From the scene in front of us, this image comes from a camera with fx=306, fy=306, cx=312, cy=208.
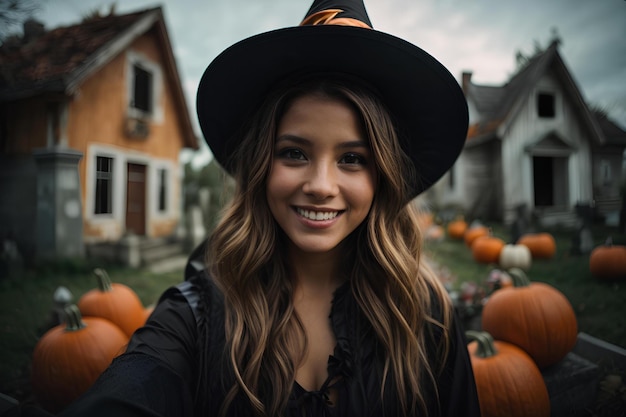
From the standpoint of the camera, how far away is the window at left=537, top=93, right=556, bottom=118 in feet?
5.41

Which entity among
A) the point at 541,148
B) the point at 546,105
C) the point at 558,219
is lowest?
the point at 558,219

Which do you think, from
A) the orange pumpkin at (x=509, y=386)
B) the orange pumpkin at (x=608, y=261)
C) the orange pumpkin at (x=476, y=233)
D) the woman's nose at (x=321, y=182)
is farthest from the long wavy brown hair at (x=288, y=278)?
the orange pumpkin at (x=476, y=233)

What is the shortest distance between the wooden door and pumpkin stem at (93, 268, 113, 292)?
284 mm

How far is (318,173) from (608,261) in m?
1.43

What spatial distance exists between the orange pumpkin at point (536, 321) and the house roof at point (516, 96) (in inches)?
32.0

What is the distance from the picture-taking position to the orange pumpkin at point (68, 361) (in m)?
1.42

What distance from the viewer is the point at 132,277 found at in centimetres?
190

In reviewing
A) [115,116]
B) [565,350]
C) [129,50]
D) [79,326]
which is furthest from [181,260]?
[565,350]

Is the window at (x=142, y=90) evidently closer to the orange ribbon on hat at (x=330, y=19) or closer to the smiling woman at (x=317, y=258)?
the smiling woman at (x=317, y=258)

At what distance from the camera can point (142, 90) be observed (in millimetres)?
1958

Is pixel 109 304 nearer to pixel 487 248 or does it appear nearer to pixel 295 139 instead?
pixel 295 139

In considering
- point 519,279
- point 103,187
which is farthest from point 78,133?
point 519,279

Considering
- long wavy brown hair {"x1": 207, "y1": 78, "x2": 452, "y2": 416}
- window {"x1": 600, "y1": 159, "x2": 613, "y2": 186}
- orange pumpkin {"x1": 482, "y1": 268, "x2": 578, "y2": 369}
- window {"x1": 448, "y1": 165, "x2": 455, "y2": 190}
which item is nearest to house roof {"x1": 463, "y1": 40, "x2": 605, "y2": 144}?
window {"x1": 600, "y1": 159, "x2": 613, "y2": 186}

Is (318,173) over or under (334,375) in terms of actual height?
over
